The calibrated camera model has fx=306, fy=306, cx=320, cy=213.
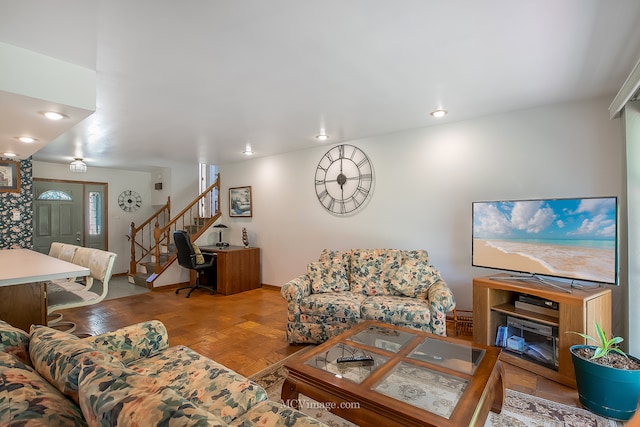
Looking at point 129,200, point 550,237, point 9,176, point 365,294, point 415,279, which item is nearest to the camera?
point 550,237

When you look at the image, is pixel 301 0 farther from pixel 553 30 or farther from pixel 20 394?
pixel 20 394

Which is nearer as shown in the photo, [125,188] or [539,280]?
[539,280]

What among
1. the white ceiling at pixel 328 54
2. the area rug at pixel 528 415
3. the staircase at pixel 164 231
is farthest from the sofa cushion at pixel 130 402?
the staircase at pixel 164 231

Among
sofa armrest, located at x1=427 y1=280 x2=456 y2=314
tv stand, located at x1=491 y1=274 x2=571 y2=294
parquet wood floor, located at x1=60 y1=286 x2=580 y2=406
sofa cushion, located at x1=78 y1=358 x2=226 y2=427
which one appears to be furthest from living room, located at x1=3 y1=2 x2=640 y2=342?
sofa cushion, located at x1=78 y1=358 x2=226 y2=427

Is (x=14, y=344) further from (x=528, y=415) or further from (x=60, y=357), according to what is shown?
(x=528, y=415)

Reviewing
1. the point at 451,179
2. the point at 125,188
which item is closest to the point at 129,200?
the point at 125,188

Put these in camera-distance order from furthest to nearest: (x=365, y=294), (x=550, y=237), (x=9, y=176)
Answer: (x=9, y=176) → (x=365, y=294) → (x=550, y=237)

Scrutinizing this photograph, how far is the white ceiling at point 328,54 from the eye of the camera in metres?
1.55

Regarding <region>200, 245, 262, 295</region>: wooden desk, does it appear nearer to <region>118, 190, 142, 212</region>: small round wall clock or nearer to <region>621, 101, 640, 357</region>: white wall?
<region>118, 190, 142, 212</region>: small round wall clock

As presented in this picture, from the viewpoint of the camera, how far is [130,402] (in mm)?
748

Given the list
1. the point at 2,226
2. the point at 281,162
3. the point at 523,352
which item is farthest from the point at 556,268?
the point at 2,226

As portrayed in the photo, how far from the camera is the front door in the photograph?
5699 mm

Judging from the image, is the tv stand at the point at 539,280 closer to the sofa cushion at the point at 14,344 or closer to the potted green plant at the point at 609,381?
the potted green plant at the point at 609,381

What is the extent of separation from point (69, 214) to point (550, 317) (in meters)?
7.69
